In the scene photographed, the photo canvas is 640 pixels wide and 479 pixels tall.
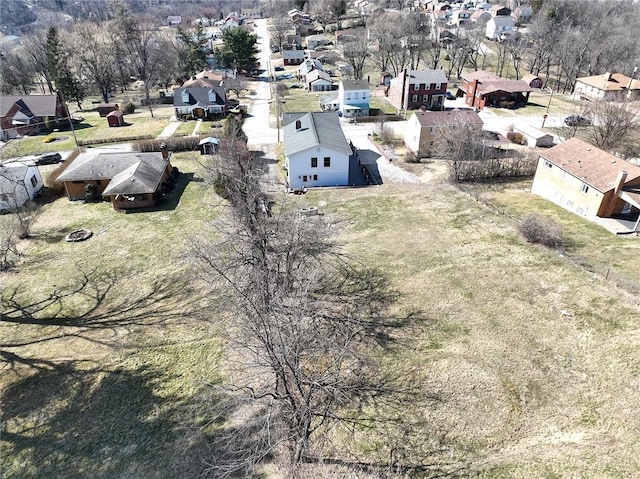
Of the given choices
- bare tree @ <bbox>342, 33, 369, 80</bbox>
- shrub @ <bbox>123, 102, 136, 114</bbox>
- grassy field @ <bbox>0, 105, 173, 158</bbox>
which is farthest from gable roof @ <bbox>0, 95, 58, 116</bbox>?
bare tree @ <bbox>342, 33, 369, 80</bbox>

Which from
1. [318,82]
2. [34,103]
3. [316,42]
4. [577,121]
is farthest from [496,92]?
[34,103]

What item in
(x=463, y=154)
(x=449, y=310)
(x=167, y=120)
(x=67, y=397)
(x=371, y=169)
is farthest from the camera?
(x=167, y=120)

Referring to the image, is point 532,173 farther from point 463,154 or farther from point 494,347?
point 494,347

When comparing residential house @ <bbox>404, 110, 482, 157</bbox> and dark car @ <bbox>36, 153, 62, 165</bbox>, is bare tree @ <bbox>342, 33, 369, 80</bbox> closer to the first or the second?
residential house @ <bbox>404, 110, 482, 157</bbox>

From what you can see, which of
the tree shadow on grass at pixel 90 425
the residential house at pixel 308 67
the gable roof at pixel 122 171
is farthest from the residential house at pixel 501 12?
the tree shadow on grass at pixel 90 425

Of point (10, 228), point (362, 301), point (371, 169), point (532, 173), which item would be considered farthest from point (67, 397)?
point (532, 173)

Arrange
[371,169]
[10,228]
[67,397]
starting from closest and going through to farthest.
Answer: [67,397]
[10,228]
[371,169]

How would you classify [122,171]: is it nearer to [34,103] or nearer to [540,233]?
[540,233]
